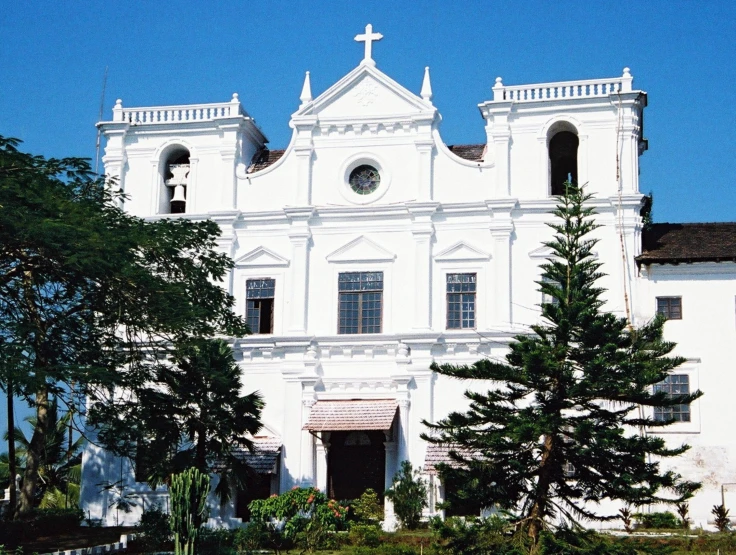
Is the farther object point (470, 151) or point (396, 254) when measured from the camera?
point (470, 151)

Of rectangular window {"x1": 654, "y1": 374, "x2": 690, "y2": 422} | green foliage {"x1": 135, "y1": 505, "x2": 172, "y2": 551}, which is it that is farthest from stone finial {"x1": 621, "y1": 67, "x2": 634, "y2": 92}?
green foliage {"x1": 135, "y1": 505, "x2": 172, "y2": 551}

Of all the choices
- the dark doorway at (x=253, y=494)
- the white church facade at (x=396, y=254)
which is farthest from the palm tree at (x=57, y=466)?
the dark doorway at (x=253, y=494)

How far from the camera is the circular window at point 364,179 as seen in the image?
127 feet

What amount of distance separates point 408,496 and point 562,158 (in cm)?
1331

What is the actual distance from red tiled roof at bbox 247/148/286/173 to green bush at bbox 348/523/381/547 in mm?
14258

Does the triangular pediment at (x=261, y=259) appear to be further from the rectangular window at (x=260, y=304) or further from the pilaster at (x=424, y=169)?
the pilaster at (x=424, y=169)

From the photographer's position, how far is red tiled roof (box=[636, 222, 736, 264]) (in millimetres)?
35875

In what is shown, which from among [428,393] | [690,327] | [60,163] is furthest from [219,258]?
[690,327]

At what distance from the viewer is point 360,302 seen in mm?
37656

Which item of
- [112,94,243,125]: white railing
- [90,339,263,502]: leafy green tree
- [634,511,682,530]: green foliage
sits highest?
[112,94,243,125]: white railing

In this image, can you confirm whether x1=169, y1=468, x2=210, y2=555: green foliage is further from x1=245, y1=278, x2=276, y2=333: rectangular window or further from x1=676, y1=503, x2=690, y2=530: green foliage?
x1=676, y1=503, x2=690, y2=530: green foliage

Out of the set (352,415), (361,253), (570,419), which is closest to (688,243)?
(361,253)

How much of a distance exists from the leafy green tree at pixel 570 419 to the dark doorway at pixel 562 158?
1259cm

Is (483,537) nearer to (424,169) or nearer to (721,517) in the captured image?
(721,517)
